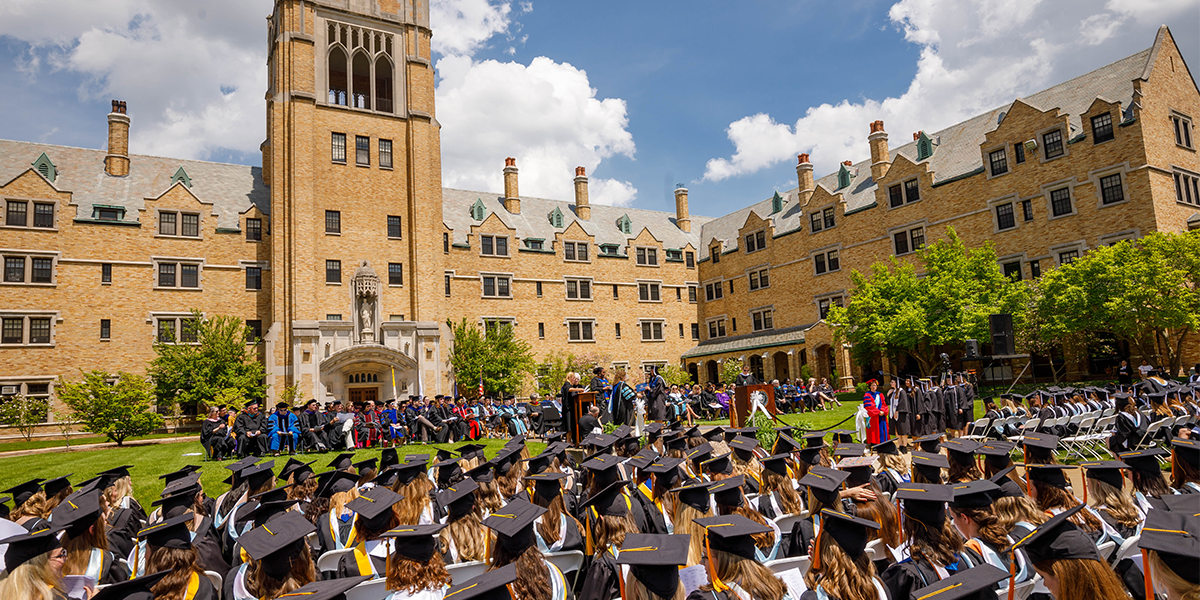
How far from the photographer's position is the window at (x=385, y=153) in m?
32.1

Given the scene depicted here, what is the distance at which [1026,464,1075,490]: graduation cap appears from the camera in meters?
4.75

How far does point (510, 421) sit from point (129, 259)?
63.1 ft

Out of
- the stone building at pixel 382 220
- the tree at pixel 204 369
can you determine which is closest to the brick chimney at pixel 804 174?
the stone building at pixel 382 220

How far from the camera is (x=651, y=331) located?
4184 centimetres

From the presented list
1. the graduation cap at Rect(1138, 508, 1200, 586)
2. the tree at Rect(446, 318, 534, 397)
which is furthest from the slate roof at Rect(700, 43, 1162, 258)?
the graduation cap at Rect(1138, 508, 1200, 586)

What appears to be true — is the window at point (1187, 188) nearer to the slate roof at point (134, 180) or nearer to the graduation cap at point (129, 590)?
the graduation cap at point (129, 590)

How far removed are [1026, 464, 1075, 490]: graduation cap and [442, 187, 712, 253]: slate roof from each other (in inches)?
1322

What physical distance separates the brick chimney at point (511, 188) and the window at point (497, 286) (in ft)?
18.1

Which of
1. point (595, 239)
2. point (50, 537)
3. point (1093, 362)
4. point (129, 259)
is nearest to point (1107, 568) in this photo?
point (50, 537)

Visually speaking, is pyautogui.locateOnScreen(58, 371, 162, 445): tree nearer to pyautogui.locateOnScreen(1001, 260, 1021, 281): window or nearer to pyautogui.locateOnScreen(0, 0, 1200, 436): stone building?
pyautogui.locateOnScreen(0, 0, 1200, 436): stone building

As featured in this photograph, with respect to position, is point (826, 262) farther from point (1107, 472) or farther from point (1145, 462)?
point (1107, 472)

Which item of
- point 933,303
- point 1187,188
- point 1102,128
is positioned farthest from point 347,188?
point 1187,188

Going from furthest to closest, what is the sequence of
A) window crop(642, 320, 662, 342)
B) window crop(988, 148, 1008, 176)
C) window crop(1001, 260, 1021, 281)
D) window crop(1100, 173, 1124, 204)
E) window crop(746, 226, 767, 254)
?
1. window crop(642, 320, 662, 342)
2. window crop(746, 226, 767, 254)
3. window crop(988, 148, 1008, 176)
4. window crop(1001, 260, 1021, 281)
5. window crop(1100, 173, 1124, 204)

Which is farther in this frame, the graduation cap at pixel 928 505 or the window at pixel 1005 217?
the window at pixel 1005 217
